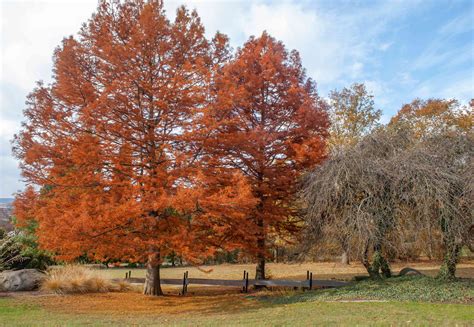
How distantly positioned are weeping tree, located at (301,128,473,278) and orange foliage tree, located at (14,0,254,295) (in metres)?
4.20

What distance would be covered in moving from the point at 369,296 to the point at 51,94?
40.7 feet

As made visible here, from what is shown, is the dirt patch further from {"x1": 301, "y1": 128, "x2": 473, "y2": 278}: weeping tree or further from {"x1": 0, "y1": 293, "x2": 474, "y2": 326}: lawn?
{"x1": 301, "y1": 128, "x2": 473, "y2": 278}: weeping tree

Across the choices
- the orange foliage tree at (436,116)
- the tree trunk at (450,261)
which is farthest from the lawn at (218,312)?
the orange foliage tree at (436,116)

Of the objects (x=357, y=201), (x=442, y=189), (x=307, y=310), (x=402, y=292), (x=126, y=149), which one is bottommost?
(x=307, y=310)

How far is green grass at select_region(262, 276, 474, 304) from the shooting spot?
11.8m

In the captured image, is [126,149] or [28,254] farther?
[28,254]

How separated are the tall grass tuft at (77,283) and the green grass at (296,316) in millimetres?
3673

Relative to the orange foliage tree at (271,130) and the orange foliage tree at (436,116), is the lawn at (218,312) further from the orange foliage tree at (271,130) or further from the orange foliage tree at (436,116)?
the orange foliage tree at (436,116)

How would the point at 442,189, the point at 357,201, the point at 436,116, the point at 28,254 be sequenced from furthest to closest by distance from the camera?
1. the point at 436,116
2. the point at 28,254
3. the point at 357,201
4. the point at 442,189

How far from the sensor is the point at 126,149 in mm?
13070

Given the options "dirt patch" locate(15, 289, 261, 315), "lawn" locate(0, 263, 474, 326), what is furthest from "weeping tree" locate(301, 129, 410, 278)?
"dirt patch" locate(15, 289, 261, 315)

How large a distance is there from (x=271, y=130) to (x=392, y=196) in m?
5.59

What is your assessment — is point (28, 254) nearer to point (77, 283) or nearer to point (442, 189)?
point (77, 283)

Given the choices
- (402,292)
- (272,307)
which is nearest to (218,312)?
(272,307)
